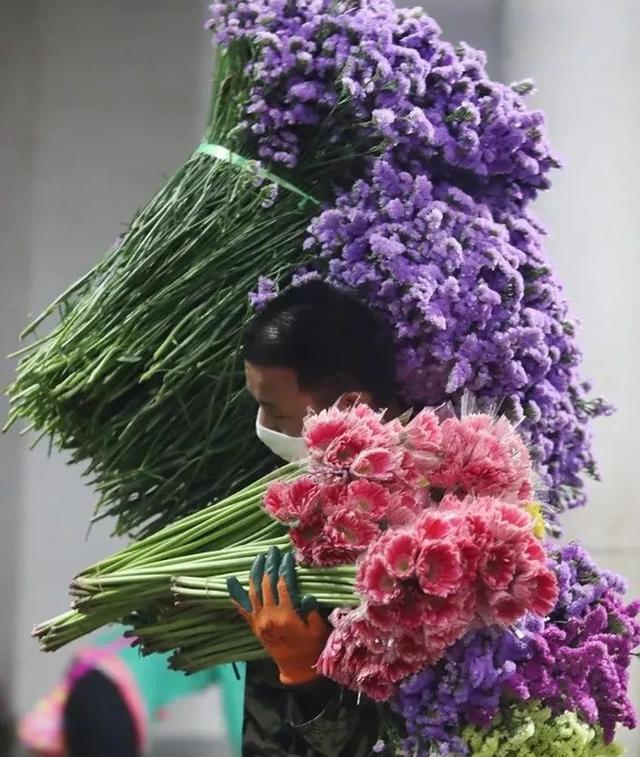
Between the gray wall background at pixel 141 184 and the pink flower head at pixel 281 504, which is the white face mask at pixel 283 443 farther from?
the gray wall background at pixel 141 184

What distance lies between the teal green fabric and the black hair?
41 centimetres

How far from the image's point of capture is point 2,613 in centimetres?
148

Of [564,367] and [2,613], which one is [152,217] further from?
[2,613]

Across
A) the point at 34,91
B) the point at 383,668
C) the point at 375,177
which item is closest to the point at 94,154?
the point at 34,91

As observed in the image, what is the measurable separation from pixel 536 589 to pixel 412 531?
10cm

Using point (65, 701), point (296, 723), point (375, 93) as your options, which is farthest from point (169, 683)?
point (375, 93)

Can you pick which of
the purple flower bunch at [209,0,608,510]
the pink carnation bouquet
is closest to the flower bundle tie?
the purple flower bunch at [209,0,608,510]

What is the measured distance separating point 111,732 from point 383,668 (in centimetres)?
72

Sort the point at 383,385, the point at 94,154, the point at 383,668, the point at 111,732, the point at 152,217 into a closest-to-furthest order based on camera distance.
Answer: the point at 383,668
the point at 383,385
the point at 152,217
the point at 111,732
the point at 94,154

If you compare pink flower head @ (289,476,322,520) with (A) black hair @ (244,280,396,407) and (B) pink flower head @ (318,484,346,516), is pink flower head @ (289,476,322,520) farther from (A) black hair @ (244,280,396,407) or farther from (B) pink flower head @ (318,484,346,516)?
(A) black hair @ (244,280,396,407)

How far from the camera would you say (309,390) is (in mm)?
960

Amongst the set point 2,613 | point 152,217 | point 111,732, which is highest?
point 152,217

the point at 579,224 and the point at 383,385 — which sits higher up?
the point at 579,224

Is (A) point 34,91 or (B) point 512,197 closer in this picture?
(B) point 512,197
